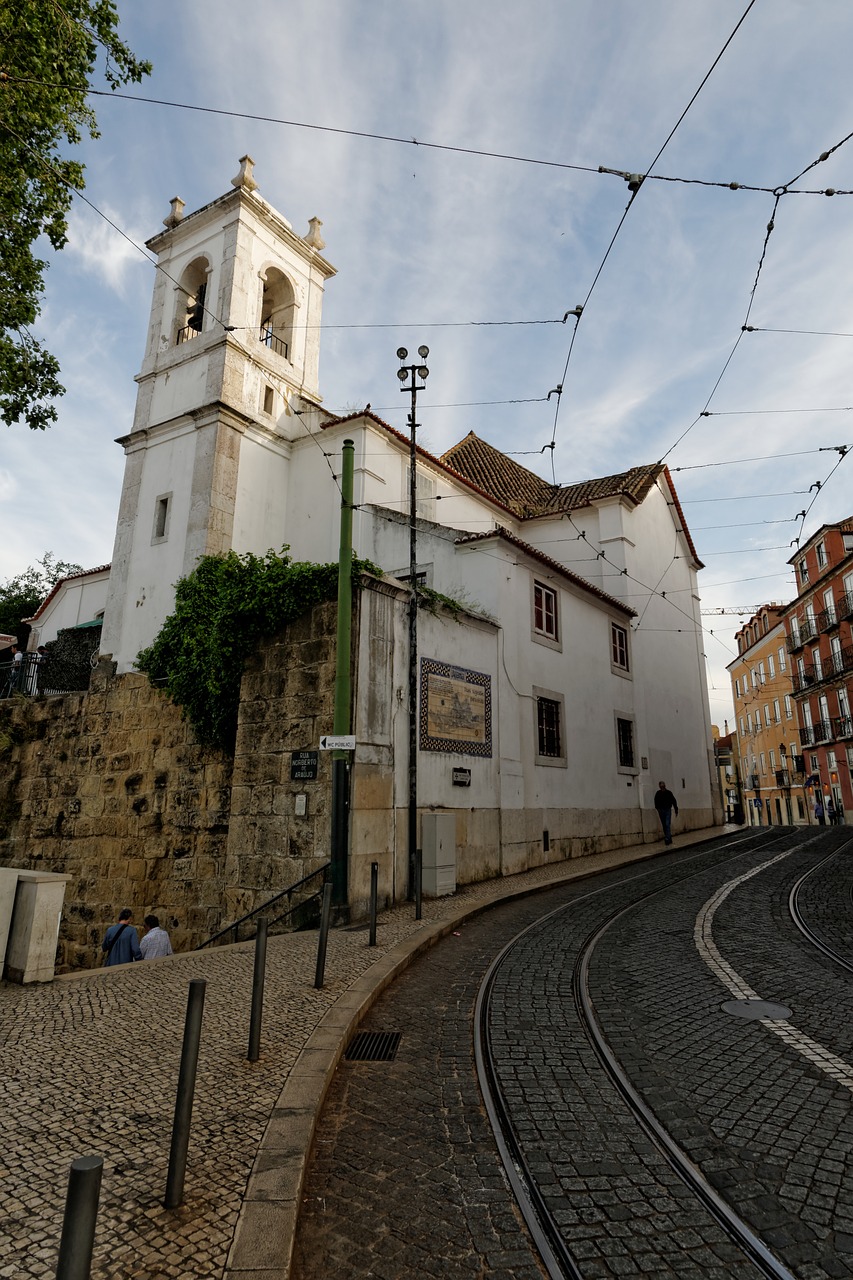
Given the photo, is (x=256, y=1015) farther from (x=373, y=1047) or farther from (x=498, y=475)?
(x=498, y=475)

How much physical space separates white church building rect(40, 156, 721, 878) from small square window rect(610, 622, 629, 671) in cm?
9

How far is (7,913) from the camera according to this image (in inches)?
257

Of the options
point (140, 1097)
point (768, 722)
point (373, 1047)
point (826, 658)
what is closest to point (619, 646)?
point (373, 1047)

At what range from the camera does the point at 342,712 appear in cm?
985

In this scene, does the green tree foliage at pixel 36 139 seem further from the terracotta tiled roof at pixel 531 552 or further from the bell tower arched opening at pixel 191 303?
the bell tower arched opening at pixel 191 303

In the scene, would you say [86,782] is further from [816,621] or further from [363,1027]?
[816,621]

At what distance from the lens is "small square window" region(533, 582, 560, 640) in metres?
16.8

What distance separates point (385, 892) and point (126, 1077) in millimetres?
6874

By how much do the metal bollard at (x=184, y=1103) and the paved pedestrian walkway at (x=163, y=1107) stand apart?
80 mm

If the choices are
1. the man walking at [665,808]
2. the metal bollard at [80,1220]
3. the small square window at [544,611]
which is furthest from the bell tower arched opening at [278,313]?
the metal bollard at [80,1220]

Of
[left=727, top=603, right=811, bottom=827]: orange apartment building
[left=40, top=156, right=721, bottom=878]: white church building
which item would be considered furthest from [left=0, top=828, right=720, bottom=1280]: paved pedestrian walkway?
[left=727, top=603, right=811, bottom=827]: orange apartment building

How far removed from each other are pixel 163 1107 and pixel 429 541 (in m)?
13.6

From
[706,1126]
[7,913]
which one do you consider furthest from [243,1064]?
[7,913]

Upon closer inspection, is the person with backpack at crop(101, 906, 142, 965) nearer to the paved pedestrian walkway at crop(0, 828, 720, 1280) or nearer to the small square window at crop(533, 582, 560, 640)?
the paved pedestrian walkway at crop(0, 828, 720, 1280)
